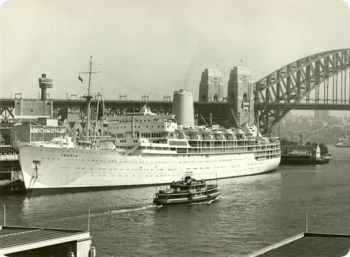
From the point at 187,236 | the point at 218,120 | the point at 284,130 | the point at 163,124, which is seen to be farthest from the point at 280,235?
the point at 284,130

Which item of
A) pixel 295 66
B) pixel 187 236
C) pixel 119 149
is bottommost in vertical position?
pixel 187 236

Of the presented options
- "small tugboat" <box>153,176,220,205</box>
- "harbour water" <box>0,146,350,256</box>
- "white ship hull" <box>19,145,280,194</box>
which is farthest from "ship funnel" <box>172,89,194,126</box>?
"small tugboat" <box>153,176,220,205</box>

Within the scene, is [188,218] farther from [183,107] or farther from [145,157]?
[183,107]

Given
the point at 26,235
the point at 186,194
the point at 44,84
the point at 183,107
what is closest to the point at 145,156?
the point at 186,194

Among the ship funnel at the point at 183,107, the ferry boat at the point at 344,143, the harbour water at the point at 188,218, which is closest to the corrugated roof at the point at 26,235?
the harbour water at the point at 188,218

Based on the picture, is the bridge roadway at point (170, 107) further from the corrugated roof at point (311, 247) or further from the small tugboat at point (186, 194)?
the corrugated roof at point (311, 247)

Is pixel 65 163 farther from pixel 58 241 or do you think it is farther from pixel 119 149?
pixel 58 241
